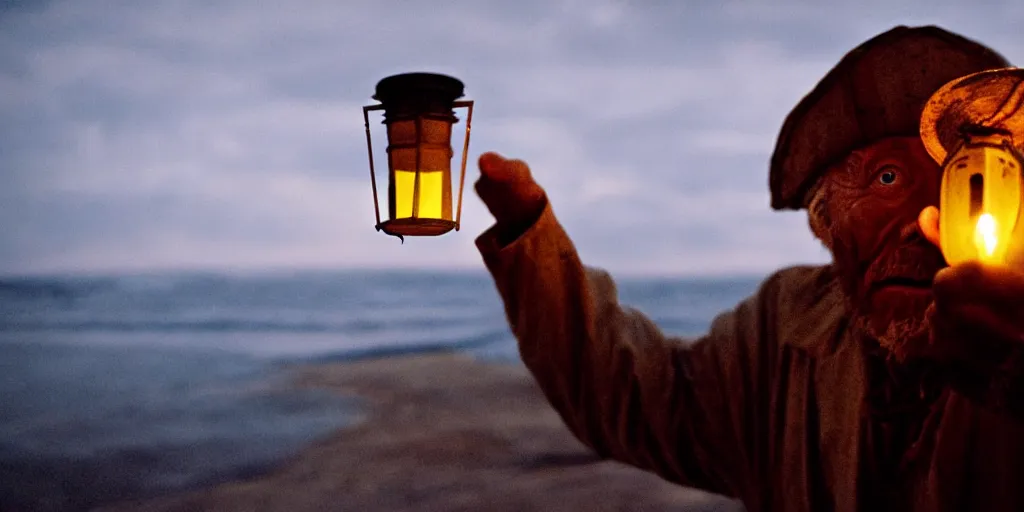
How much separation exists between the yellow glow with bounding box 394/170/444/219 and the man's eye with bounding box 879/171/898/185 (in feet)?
3.11

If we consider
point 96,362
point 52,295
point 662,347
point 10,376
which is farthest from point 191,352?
point 662,347

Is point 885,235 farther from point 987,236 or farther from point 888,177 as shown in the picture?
point 987,236

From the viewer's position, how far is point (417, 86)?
1.50 metres

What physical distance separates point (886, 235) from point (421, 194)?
3.11 ft

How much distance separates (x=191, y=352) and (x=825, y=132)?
17.7 meters

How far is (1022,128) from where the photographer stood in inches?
53.8

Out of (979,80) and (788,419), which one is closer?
(979,80)

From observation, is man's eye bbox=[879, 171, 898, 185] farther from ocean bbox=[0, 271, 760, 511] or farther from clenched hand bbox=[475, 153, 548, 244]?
ocean bbox=[0, 271, 760, 511]

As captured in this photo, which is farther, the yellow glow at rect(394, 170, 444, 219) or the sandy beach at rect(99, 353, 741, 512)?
the sandy beach at rect(99, 353, 741, 512)

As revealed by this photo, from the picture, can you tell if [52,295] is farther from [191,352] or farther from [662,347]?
[662,347]

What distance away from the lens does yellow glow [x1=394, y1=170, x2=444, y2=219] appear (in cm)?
157

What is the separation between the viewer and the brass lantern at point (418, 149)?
4.98ft

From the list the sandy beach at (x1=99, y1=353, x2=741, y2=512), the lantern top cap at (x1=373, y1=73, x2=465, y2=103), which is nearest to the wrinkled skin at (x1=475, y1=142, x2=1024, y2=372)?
the lantern top cap at (x1=373, y1=73, x2=465, y2=103)

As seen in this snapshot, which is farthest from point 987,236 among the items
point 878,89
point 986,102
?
point 878,89
